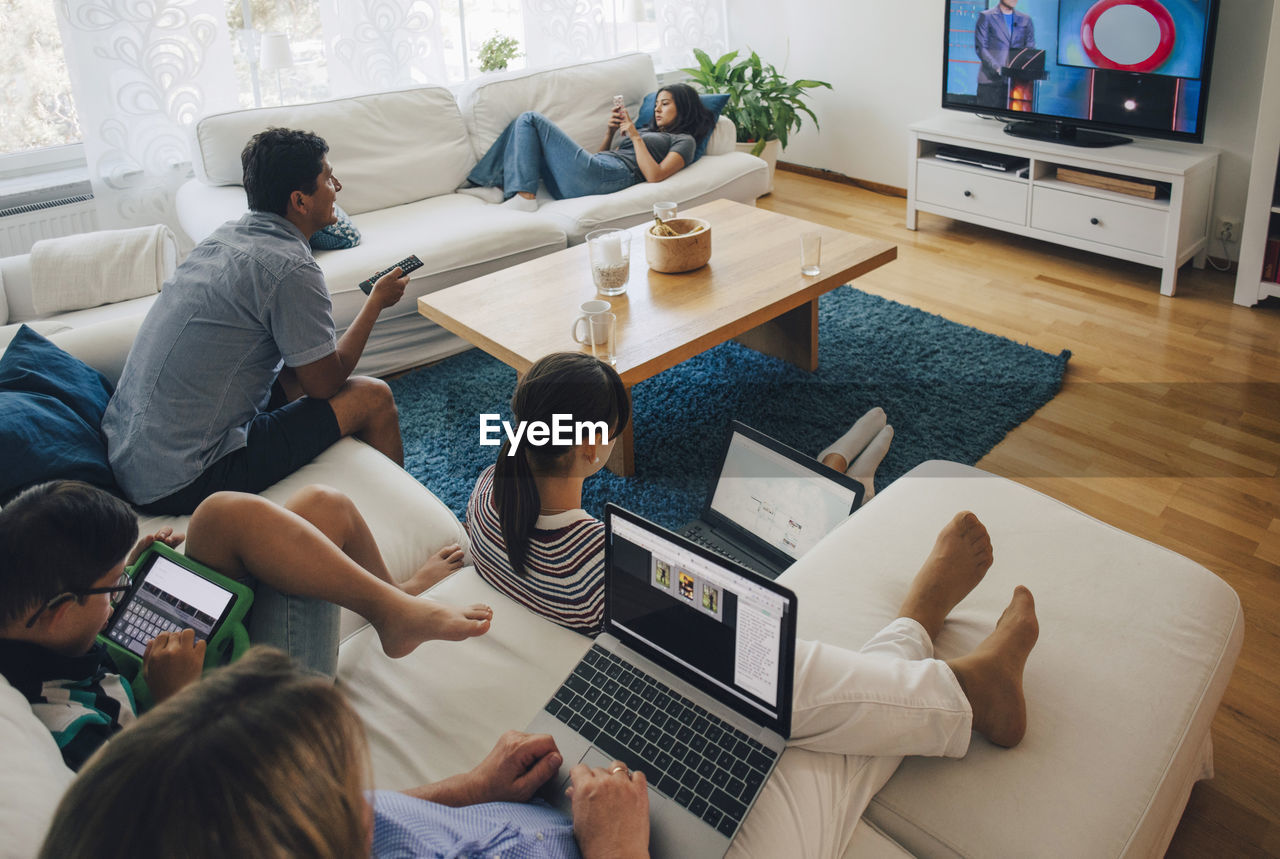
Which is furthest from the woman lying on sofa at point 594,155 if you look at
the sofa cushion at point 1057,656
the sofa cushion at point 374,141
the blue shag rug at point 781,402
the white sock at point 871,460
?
the sofa cushion at point 1057,656

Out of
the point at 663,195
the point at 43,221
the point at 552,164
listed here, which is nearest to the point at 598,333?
the point at 663,195

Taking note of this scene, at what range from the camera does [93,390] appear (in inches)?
81.5

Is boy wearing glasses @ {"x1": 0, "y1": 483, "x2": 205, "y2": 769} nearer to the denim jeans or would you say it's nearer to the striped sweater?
the denim jeans

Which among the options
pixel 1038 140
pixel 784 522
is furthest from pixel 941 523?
pixel 1038 140

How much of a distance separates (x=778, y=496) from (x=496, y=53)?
3.09 meters

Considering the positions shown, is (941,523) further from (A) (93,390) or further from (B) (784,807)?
(A) (93,390)

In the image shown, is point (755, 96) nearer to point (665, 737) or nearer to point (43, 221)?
point (43, 221)

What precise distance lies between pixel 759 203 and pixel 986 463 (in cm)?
255

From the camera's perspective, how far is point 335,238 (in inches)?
125

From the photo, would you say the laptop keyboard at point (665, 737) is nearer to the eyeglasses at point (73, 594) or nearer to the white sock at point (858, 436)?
the eyeglasses at point (73, 594)

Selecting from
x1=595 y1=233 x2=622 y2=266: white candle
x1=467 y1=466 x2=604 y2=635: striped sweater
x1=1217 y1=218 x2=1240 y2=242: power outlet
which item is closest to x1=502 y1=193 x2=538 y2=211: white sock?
x1=595 y1=233 x2=622 y2=266: white candle

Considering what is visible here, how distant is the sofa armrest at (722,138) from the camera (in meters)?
4.17

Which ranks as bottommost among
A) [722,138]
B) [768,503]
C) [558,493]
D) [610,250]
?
[768,503]

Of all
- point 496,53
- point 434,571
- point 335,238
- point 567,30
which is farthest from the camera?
point 567,30
